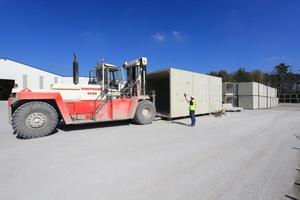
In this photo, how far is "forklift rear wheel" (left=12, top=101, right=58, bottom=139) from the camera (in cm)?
762

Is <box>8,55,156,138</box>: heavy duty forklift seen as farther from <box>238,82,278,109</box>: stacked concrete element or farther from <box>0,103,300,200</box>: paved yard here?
<box>238,82,278,109</box>: stacked concrete element

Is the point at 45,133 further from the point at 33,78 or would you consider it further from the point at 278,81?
the point at 278,81

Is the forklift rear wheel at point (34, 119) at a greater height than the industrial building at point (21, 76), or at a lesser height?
lesser

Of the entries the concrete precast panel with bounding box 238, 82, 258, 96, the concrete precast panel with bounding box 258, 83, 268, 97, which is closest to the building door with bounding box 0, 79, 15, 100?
the concrete precast panel with bounding box 238, 82, 258, 96

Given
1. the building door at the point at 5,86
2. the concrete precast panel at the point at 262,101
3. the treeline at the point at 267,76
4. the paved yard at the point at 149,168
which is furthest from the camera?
the treeline at the point at 267,76

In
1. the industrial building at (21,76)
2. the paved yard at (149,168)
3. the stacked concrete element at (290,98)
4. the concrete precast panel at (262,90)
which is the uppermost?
the industrial building at (21,76)

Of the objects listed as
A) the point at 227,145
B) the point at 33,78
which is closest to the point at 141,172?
A: the point at 227,145

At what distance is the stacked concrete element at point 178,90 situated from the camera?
1287 centimetres

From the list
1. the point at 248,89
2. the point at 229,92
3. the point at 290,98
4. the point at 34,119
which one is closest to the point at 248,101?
the point at 248,89

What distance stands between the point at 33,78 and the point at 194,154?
28933mm

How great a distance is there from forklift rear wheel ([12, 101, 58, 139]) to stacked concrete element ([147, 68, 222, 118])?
21.8ft

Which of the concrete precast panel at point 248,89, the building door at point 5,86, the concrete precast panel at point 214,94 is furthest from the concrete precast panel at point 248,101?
the building door at point 5,86

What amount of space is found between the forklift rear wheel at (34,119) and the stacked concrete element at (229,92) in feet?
57.0

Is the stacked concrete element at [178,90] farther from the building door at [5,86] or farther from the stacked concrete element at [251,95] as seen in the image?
the building door at [5,86]
